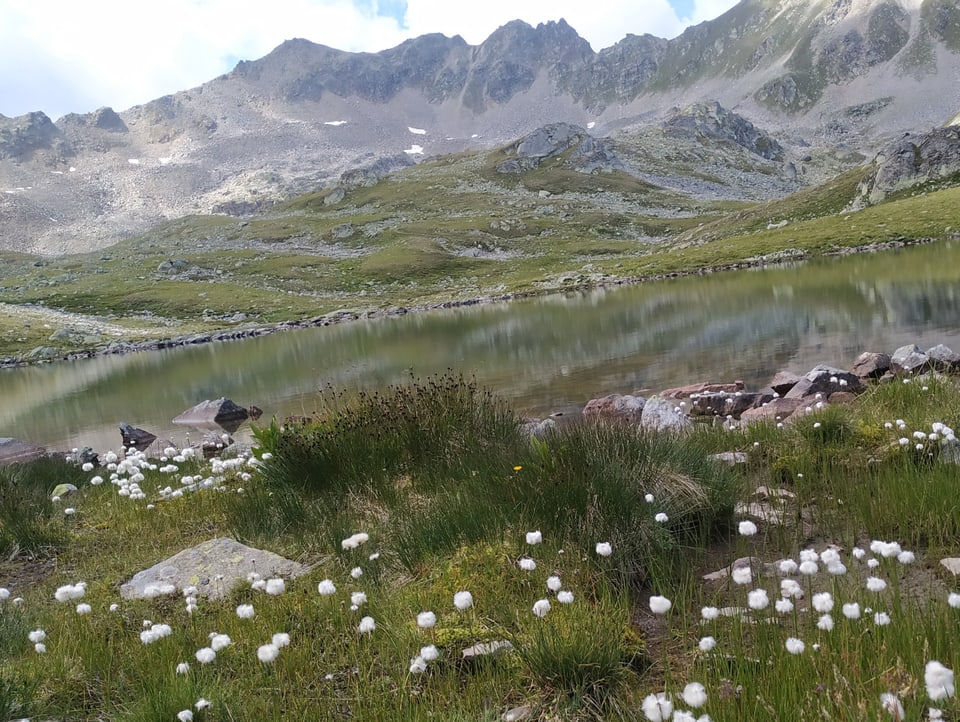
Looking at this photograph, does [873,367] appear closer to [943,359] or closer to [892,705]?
[943,359]

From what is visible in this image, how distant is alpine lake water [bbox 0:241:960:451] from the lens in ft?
71.8

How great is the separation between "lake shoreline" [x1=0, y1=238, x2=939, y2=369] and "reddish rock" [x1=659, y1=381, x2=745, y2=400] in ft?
153

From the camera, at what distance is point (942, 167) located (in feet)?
278

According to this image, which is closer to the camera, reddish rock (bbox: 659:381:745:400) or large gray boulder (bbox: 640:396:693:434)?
large gray boulder (bbox: 640:396:693:434)

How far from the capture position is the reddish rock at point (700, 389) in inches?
679

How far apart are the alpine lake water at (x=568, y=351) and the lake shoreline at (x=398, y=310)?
7889mm

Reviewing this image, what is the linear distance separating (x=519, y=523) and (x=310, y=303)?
85.2 m

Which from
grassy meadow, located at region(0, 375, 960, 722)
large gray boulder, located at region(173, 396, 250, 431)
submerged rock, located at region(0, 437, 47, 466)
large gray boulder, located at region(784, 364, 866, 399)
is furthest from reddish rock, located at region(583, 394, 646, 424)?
submerged rock, located at region(0, 437, 47, 466)

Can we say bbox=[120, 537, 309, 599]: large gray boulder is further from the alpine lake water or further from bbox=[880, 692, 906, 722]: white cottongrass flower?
the alpine lake water

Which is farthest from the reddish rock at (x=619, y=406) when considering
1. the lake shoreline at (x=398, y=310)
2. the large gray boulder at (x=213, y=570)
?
the lake shoreline at (x=398, y=310)

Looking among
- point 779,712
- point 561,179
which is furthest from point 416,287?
point 561,179

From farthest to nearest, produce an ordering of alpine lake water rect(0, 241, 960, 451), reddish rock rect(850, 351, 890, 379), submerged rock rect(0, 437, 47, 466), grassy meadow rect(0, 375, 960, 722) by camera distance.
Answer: alpine lake water rect(0, 241, 960, 451) < submerged rock rect(0, 437, 47, 466) < reddish rock rect(850, 351, 890, 379) < grassy meadow rect(0, 375, 960, 722)

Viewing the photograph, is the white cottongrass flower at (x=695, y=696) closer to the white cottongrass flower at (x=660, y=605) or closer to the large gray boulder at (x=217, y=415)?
the white cottongrass flower at (x=660, y=605)

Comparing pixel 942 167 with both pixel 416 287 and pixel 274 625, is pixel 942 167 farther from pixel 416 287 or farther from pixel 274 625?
pixel 274 625
